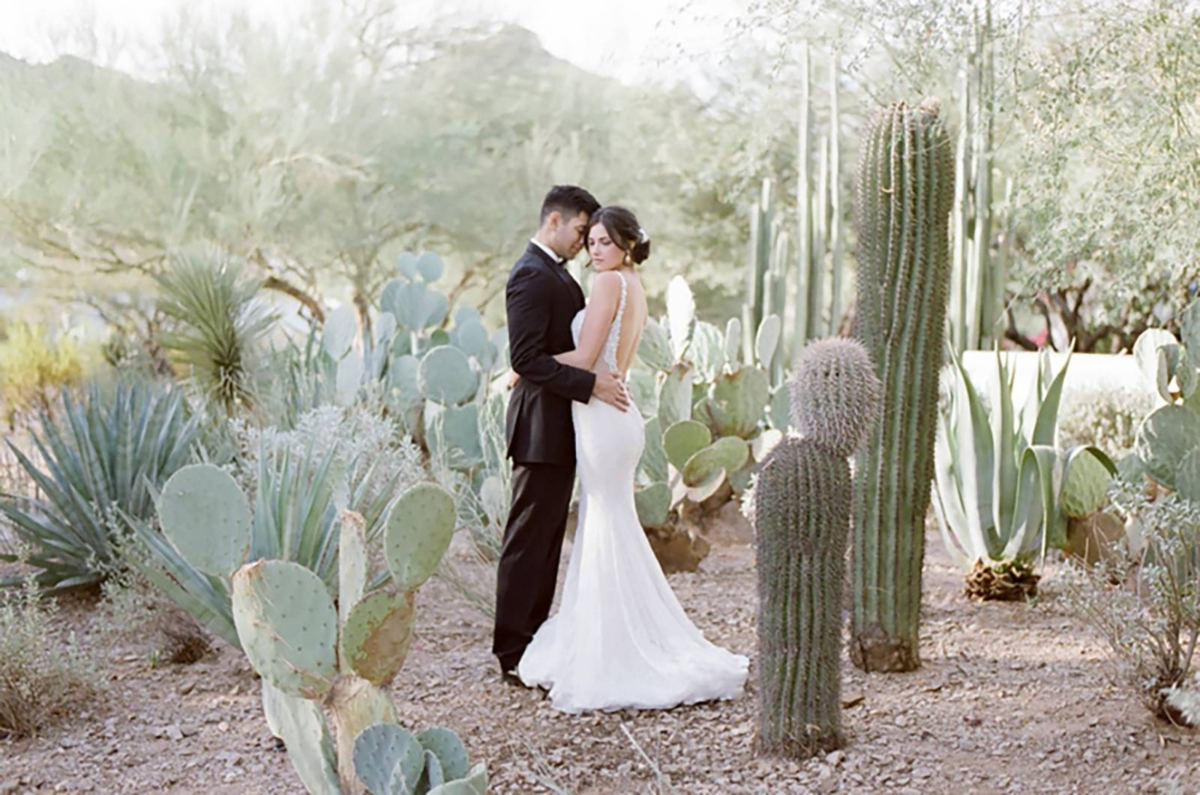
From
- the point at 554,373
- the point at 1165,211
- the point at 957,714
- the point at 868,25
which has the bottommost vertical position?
the point at 957,714

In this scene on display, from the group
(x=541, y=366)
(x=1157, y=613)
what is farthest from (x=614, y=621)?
(x=1157, y=613)

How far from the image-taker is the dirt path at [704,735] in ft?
11.8

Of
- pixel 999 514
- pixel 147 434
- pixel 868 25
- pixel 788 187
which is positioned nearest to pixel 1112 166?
pixel 868 25

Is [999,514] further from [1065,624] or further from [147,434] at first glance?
[147,434]

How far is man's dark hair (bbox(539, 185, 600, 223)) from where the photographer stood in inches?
179

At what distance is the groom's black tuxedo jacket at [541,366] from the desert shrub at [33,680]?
163 centimetres

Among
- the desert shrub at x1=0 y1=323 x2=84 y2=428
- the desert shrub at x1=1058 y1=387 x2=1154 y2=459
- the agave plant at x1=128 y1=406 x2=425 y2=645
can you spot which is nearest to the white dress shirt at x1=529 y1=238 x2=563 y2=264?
the agave plant at x1=128 y1=406 x2=425 y2=645

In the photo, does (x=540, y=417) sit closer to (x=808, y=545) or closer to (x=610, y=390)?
(x=610, y=390)

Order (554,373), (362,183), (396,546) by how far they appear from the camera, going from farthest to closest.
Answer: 1. (362,183)
2. (554,373)
3. (396,546)

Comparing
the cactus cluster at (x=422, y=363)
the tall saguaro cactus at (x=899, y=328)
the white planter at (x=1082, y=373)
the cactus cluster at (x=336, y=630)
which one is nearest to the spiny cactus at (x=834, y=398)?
the tall saguaro cactus at (x=899, y=328)

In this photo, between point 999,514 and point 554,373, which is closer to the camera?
point 554,373

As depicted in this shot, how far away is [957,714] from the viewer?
4.11 metres

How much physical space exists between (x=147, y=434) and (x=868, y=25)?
365cm

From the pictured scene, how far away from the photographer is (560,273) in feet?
15.0
